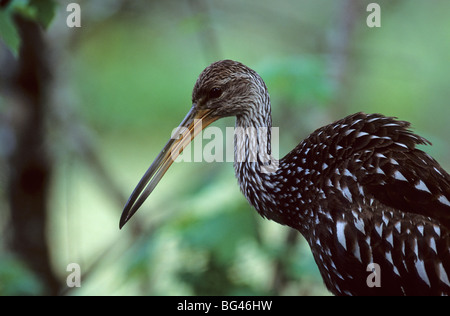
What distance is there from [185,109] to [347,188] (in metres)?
6.83

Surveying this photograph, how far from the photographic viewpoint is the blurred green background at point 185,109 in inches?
216

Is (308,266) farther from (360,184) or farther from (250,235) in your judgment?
(360,184)

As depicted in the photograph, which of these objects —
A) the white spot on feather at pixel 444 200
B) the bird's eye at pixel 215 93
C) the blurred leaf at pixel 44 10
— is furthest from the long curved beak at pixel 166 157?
the white spot on feather at pixel 444 200

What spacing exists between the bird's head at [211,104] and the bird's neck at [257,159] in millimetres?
Answer: 43

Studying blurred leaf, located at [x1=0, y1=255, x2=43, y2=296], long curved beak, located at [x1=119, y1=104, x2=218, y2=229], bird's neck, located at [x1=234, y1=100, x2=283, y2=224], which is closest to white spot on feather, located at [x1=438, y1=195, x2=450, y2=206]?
bird's neck, located at [x1=234, y1=100, x2=283, y2=224]

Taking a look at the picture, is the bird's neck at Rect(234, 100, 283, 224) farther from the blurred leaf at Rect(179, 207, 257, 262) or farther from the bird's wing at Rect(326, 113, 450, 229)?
the blurred leaf at Rect(179, 207, 257, 262)

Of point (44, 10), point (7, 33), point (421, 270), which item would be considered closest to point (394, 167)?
point (421, 270)

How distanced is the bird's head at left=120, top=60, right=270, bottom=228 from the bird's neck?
0.14 feet

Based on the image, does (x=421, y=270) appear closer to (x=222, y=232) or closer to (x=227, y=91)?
(x=227, y=91)

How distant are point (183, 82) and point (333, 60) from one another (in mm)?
4961

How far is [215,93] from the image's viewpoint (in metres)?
4.20

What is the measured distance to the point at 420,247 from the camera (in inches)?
145

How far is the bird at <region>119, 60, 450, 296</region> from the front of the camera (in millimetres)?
3707

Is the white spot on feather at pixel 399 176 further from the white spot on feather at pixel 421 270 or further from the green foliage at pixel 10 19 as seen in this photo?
the green foliage at pixel 10 19
